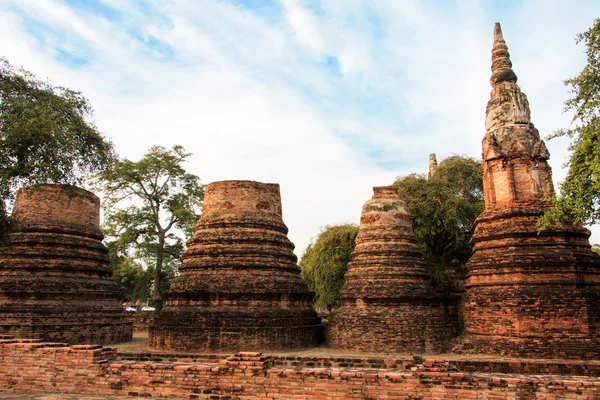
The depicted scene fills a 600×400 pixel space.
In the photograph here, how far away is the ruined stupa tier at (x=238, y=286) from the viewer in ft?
37.5

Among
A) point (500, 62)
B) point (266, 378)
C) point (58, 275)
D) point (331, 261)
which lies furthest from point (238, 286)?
point (331, 261)

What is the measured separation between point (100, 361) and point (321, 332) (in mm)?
6950

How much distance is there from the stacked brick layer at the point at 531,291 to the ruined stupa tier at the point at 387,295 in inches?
40.7

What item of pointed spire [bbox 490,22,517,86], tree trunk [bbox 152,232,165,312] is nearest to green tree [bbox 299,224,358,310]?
tree trunk [bbox 152,232,165,312]

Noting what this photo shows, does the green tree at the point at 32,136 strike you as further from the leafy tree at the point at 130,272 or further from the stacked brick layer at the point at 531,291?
the leafy tree at the point at 130,272

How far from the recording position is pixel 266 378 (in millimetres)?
7184

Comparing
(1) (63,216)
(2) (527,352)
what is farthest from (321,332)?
(1) (63,216)

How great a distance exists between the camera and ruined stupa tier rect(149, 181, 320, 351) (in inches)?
450

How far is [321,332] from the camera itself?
13.6 m

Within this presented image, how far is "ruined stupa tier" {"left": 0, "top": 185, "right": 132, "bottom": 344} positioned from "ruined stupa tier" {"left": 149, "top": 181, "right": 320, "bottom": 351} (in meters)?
A: 2.49

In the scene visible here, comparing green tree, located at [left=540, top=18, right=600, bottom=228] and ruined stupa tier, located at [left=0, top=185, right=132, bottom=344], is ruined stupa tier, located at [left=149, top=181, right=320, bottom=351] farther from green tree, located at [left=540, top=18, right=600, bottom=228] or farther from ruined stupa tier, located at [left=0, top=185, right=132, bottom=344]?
green tree, located at [left=540, top=18, right=600, bottom=228]

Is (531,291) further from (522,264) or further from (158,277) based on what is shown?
(158,277)

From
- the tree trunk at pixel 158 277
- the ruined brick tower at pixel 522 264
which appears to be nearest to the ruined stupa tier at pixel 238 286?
the ruined brick tower at pixel 522 264

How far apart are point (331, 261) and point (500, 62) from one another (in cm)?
1127
